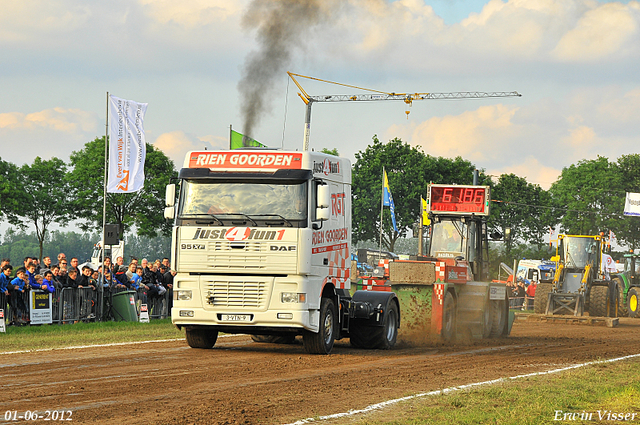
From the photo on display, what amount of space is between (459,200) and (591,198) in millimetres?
68248

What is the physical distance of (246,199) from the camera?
13898mm

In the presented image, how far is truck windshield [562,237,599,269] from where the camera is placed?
29.5 meters

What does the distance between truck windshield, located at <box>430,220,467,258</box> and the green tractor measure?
1139cm

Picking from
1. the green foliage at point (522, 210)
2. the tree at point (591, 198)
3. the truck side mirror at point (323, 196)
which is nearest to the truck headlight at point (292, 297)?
the truck side mirror at point (323, 196)

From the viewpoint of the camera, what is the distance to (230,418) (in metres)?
8.05

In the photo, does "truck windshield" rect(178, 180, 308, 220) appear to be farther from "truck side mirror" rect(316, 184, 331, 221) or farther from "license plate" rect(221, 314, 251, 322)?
"license plate" rect(221, 314, 251, 322)

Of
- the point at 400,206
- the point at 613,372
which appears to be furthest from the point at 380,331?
the point at 400,206

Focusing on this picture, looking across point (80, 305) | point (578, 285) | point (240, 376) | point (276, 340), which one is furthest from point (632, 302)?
point (240, 376)

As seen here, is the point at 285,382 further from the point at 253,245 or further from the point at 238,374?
the point at 253,245

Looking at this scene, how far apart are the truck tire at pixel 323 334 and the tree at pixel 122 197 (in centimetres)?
4446

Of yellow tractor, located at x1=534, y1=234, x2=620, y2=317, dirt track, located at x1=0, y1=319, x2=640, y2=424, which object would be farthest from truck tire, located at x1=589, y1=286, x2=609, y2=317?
dirt track, located at x1=0, y1=319, x2=640, y2=424

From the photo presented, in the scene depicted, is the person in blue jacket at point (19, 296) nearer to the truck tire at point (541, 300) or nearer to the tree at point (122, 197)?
the truck tire at point (541, 300)

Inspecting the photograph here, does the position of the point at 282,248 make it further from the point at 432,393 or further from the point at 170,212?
the point at 432,393

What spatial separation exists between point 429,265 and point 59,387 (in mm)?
10516
